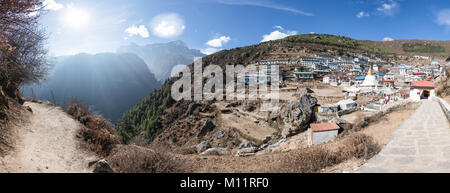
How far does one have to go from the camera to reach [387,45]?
12306cm

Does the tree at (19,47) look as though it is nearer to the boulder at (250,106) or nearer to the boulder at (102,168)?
the boulder at (102,168)

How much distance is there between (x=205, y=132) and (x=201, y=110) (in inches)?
515

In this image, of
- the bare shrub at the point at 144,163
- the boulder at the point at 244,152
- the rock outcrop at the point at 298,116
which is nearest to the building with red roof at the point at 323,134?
the boulder at the point at 244,152

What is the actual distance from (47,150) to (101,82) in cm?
13834

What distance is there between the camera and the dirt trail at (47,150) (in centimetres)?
409

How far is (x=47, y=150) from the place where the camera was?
5.28 m

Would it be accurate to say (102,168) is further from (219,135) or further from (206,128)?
(206,128)

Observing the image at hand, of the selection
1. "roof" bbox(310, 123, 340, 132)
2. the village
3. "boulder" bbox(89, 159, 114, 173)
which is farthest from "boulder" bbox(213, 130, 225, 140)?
"boulder" bbox(89, 159, 114, 173)

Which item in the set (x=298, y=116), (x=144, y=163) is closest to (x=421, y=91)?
(x=298, y=116)

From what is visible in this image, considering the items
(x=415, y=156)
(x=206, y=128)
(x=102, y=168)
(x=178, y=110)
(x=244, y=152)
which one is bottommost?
(x=206, y=128)

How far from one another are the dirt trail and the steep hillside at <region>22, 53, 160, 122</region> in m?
95.5

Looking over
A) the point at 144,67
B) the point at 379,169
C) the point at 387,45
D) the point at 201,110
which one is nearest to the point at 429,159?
the point at 379,169
